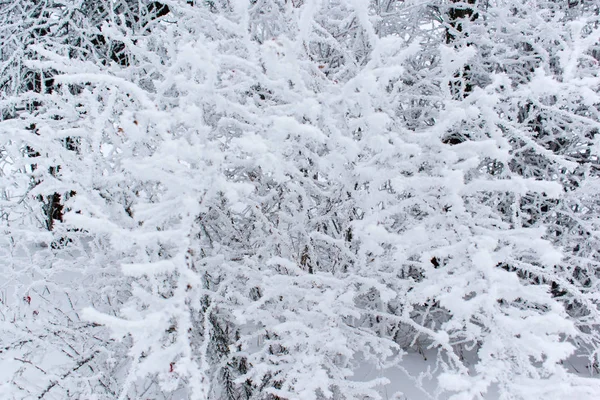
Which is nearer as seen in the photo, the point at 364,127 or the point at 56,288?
the point at 364,127

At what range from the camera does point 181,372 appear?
1482mm

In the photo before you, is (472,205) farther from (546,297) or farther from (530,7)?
(530,7)

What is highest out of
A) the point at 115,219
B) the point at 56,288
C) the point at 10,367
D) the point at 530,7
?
the point at 530,7

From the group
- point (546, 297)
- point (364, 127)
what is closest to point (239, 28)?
point (364, 127)

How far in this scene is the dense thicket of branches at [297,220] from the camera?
1.68m

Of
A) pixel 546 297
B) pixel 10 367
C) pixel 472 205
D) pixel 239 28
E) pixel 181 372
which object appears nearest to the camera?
pixel 181 372

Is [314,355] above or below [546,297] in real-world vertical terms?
below

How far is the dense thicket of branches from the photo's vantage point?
1.68 meters

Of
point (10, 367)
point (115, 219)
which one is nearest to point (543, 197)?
point (115, 219)

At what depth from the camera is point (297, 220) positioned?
2639 millimetres

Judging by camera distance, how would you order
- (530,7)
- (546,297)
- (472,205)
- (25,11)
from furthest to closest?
1. (25,11)
2. (530,7)
3. (472,205)
4. (546,297)

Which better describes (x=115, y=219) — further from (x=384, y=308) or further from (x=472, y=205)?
(x=472, y=205)

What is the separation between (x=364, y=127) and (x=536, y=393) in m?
1.37

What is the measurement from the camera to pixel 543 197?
363 cm
